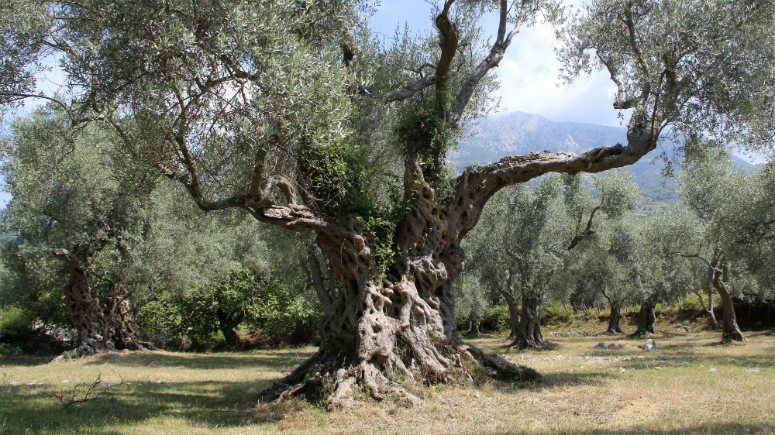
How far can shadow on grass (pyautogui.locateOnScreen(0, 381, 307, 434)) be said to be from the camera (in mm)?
6695

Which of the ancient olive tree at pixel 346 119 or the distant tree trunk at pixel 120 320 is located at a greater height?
the ancient olive tree at pixel 346 119

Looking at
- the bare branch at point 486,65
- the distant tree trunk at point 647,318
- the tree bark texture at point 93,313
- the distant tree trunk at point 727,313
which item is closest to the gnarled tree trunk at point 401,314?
the bare branch at point 486,65

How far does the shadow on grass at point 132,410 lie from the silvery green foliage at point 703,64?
10.9 meters

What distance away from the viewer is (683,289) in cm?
3000

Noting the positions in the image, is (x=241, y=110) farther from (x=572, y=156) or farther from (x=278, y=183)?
(x=572, y=156)

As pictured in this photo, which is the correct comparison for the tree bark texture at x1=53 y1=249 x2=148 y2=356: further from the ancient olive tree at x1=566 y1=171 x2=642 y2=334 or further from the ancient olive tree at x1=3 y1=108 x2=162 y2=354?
the ancient olive tree at x1=566 y1=171 x2=642 y2=334

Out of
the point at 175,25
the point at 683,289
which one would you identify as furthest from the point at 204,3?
the point at 683,289

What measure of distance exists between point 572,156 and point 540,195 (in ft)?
42.0

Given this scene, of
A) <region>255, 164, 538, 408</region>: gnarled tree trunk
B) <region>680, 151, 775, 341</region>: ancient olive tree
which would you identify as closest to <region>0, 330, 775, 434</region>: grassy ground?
<region>255, 164, 538, 408</region>: gnarled tree trunk

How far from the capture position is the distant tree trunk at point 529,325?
23.9 metres

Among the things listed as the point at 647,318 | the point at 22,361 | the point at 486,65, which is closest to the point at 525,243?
the point at 486,65

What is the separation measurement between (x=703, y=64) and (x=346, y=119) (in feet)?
27.7

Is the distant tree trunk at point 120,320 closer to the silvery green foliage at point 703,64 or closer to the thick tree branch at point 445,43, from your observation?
the thick tree branch at point 445,43

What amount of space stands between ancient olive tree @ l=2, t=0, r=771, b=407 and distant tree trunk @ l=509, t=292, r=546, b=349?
14.4m
